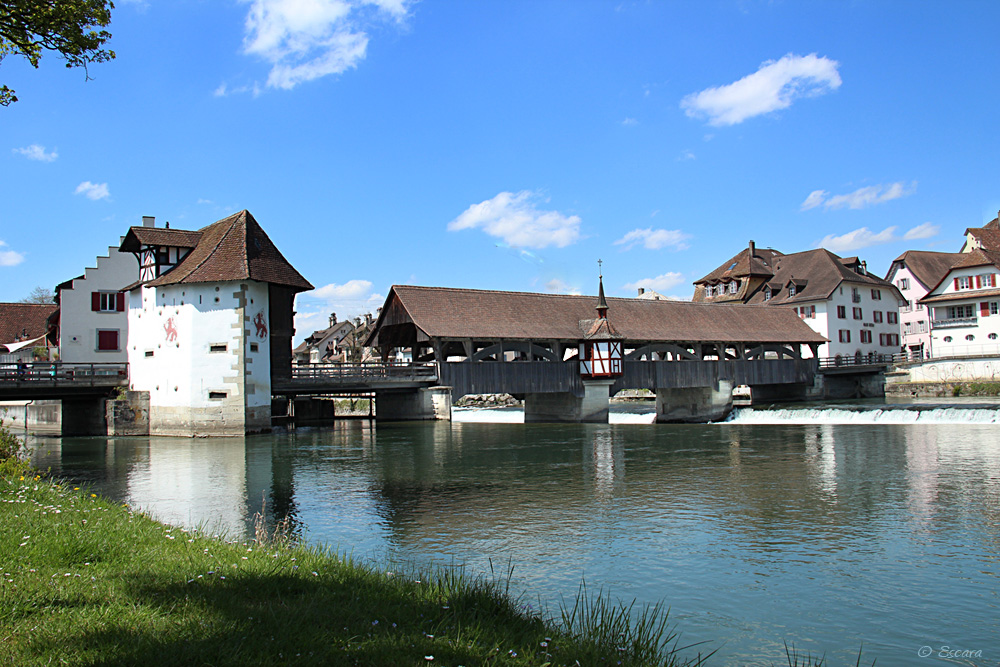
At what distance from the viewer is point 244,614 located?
399 cm

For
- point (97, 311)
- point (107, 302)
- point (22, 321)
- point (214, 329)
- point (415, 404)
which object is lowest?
point (415, 404)

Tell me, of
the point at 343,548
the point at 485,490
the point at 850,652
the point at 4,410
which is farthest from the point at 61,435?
the point at 850,652

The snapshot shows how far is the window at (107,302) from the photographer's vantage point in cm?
3145

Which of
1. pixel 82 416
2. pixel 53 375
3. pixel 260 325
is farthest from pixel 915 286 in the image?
pixel 53 375

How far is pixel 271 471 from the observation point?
50.8ft

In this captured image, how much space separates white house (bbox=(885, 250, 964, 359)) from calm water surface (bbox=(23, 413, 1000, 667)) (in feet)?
112

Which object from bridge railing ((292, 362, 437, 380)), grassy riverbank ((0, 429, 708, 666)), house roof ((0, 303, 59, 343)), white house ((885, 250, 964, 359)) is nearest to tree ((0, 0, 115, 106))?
grassy riverbank ((0, 429, 708, 666))

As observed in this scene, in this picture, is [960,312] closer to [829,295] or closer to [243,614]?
[829,295]

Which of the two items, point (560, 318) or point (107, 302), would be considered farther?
point (107, 302)

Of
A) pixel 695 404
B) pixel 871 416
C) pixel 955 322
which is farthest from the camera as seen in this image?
pixel 955 322

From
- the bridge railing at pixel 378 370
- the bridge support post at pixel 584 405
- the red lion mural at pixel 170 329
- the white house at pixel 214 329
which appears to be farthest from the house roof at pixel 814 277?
the red lion mural at pixel 170 329

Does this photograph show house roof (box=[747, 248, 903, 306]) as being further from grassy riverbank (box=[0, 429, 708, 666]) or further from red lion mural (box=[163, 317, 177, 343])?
grassy riverbank (box=[0, 429, 708, 666])

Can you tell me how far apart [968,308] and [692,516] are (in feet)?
132

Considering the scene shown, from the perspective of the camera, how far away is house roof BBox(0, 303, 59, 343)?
1575 inches
